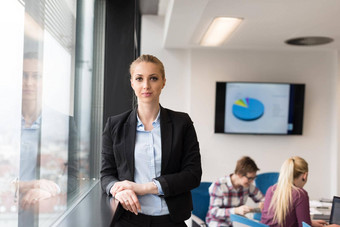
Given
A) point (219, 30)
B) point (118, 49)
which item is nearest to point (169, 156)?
point (118, 49)

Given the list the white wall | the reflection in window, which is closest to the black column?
the reflection in window

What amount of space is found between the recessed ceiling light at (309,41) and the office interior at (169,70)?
0.49 feet

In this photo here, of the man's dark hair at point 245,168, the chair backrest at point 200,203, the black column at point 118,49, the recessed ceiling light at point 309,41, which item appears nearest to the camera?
the black column at point 118,49

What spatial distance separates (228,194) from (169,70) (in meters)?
2.82

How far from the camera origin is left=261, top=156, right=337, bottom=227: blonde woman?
10.1 ft

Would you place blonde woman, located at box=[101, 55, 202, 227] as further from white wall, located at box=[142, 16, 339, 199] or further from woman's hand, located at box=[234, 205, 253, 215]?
white wall, located at box=[142, 16, 339, 199]

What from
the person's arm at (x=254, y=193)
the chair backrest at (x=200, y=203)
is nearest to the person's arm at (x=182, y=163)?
the chair backrest at (x=200, y=203)

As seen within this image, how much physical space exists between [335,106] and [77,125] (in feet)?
16.2

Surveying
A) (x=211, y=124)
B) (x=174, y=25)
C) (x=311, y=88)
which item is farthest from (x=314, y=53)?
(x=174, y=25)

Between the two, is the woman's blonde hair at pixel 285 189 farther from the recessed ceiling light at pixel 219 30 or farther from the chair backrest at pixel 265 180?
the chair backrest at pixel 265 180

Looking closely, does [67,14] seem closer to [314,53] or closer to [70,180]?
[70,180]

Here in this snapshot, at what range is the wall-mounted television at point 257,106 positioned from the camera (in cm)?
620

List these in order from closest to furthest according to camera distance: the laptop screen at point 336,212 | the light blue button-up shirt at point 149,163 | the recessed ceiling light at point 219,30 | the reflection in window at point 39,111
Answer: the reflection in window at point 39,111 < the light blue button-up shirt at point 149,163 < the laptop screen at point 336,212 < the recessed ceiling light at point 219,30

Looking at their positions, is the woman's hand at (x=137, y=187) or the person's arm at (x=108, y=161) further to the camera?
the person's arm at (x=108, y=161)
